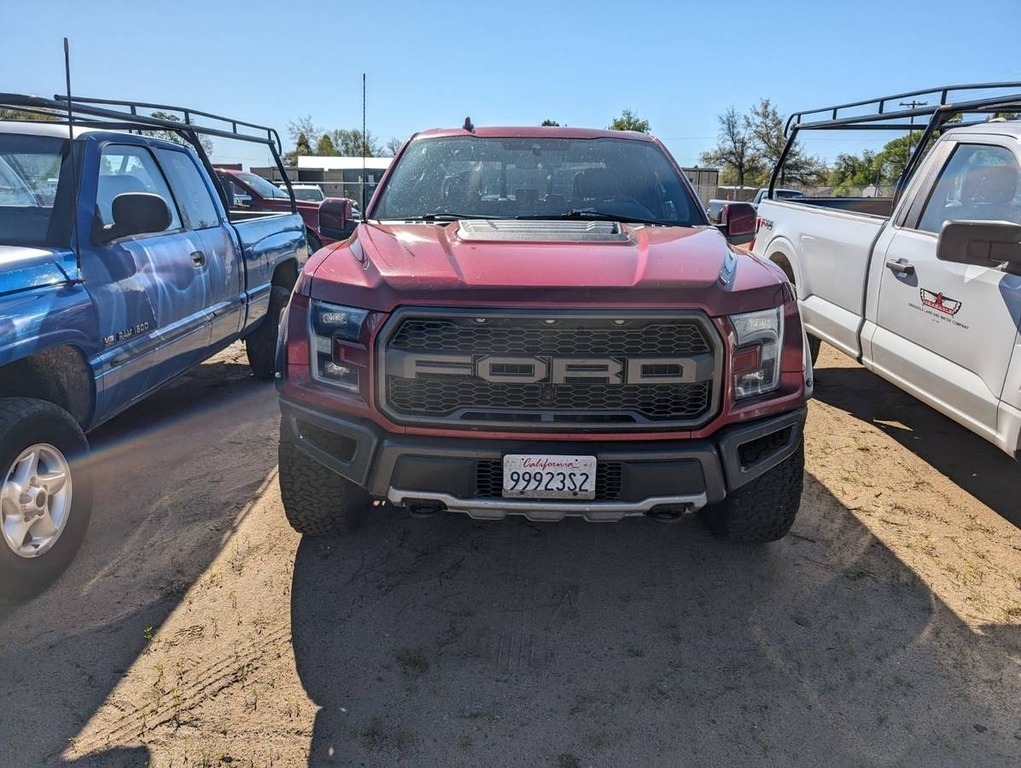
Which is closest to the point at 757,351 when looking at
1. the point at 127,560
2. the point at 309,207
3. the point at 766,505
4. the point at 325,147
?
the point at 766,505

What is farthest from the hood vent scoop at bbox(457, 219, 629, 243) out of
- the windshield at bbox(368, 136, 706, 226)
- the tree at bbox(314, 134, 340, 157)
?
the tree at bbox(314, 134, 340, 157)

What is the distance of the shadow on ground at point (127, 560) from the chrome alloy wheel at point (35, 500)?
257 mm

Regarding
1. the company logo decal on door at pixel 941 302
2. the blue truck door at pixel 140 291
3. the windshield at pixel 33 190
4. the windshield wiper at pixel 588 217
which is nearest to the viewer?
the windshield at pixel 33 190

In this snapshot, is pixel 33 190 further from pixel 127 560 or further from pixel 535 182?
pixel 535 182

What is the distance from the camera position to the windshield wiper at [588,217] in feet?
12.1

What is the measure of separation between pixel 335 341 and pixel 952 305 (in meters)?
3.14

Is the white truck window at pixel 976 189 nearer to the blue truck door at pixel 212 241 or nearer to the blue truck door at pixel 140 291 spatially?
the blue truck door at pixel 140 291

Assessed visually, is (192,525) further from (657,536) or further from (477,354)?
(657,536)

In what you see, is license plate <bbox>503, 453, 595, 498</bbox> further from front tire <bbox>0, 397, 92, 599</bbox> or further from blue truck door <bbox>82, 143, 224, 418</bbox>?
blue truck door <bbox>82, 143, 224, 418</bbox>

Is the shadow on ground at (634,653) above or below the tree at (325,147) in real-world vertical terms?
below

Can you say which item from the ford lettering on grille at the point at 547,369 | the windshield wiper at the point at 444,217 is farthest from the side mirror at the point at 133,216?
the ford lettering on grille at the point at 547,369

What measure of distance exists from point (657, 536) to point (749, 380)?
3.80 feet

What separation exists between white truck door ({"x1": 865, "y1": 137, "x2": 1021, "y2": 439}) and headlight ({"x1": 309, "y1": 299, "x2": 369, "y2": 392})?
115 inches

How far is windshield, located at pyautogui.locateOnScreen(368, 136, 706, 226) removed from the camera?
3820mm
